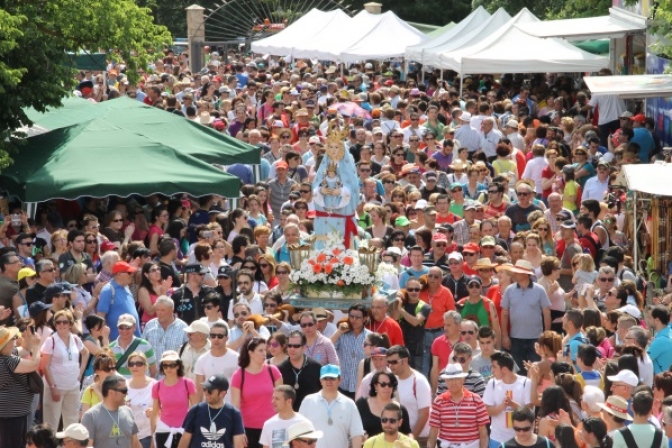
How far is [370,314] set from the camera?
14531 millimetres

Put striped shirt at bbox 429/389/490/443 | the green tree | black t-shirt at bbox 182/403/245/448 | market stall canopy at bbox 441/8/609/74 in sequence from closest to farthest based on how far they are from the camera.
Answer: black t-shirt at bbox 182/403/245/448 < striped shirt at bbox 429/389/490/443 < the green tree < market stall canopy at bbox 441/8/609/74

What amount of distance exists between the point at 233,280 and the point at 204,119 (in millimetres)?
11882

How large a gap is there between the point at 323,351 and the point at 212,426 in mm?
2517

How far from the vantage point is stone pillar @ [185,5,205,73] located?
4644 cm

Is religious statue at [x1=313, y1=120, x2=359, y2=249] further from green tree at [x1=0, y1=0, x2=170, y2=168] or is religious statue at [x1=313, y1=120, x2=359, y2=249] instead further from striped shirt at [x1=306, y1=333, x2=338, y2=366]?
green tree at [x1=0, y1=0, x2=170, y2=168]

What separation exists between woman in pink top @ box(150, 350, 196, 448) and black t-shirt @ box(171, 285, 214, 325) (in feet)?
10.1

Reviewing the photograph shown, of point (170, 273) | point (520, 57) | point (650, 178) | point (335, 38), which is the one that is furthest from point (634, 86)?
point (335, 38)

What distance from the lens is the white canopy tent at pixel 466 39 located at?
104 feet

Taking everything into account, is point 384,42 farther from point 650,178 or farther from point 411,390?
point 411,390

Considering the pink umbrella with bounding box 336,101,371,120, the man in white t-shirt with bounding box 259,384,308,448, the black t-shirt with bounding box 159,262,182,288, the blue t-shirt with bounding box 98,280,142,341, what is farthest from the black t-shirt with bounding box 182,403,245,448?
the pink umbrella with bounding box 336,101,371,120

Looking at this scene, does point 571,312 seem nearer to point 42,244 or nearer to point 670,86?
point 42,244

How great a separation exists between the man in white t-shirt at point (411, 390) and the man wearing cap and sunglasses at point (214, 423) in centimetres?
175

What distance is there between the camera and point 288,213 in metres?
19.4

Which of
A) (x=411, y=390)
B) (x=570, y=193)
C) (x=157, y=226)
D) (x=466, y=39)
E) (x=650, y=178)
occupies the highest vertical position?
(x=466, y=39)
